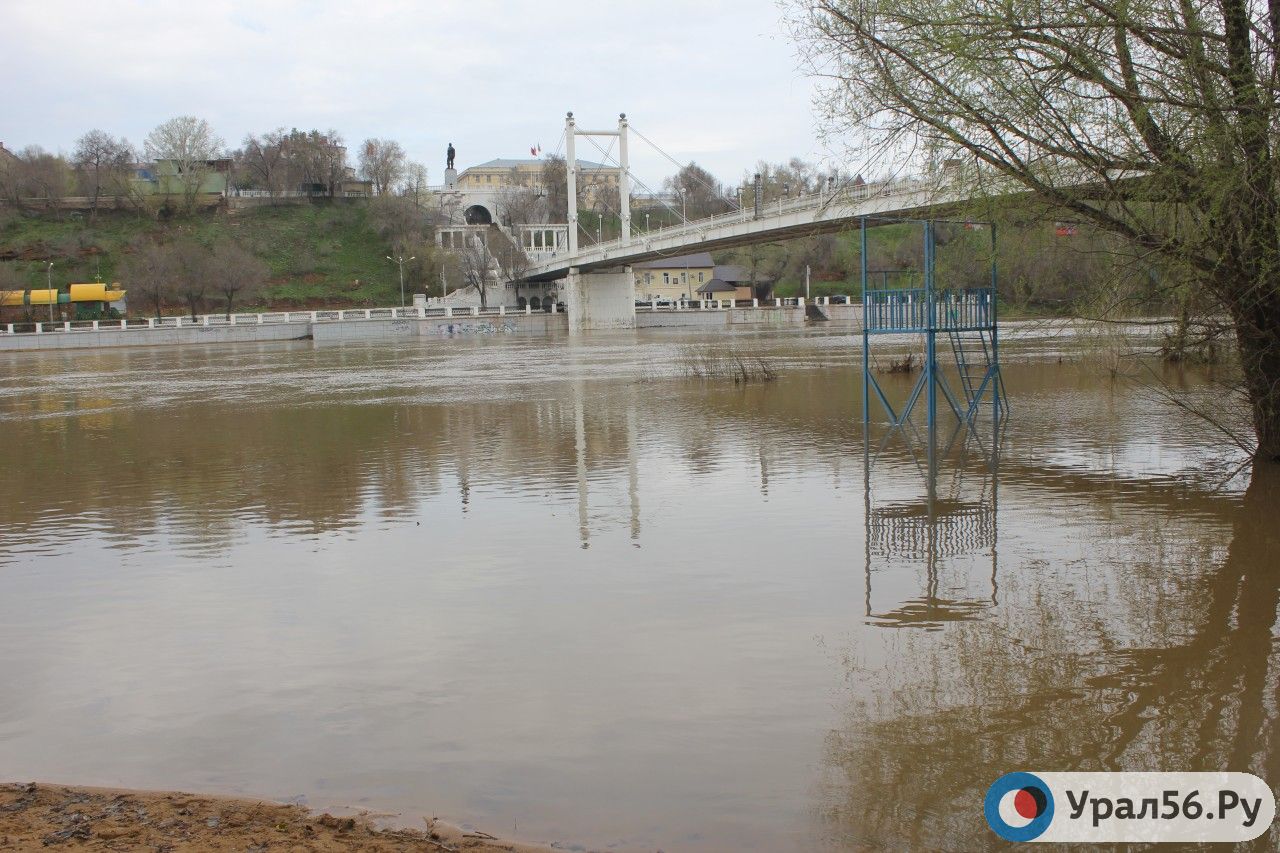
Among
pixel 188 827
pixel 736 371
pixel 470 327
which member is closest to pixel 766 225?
pixel 736 371

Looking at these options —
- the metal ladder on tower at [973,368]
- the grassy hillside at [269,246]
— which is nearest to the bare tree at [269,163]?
the grassy hillside at [269,246]

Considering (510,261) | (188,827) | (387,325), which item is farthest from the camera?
(510,261)

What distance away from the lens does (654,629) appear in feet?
24.3

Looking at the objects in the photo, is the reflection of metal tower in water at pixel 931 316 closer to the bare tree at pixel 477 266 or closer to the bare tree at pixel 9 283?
the bare tree at pixel 9 283

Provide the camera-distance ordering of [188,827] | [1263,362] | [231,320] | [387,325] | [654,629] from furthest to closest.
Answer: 1. [387,325]
2. [231,320]
3. [1263,362]
4. [654,629]
5. [188,827]

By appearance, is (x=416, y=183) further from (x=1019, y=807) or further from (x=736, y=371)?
(x=1019, y=807)

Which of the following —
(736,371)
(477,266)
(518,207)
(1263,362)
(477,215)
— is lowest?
(736,371)

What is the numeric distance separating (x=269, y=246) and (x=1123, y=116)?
10202 cm

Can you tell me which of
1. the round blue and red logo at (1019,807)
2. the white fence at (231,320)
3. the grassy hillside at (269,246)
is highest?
the grassy hillside at (269,246)

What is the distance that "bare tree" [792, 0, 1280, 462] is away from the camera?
10.2m

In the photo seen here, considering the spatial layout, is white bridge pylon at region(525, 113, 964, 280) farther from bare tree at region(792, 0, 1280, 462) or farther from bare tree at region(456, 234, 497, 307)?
bare tree at region(456, 234, 497, 307)

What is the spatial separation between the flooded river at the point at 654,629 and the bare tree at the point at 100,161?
4145 inches

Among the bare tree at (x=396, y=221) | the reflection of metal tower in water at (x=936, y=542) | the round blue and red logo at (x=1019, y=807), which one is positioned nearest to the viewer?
the round blue and red logo at (x=1019, y=807)

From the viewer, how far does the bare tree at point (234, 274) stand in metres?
84.7
